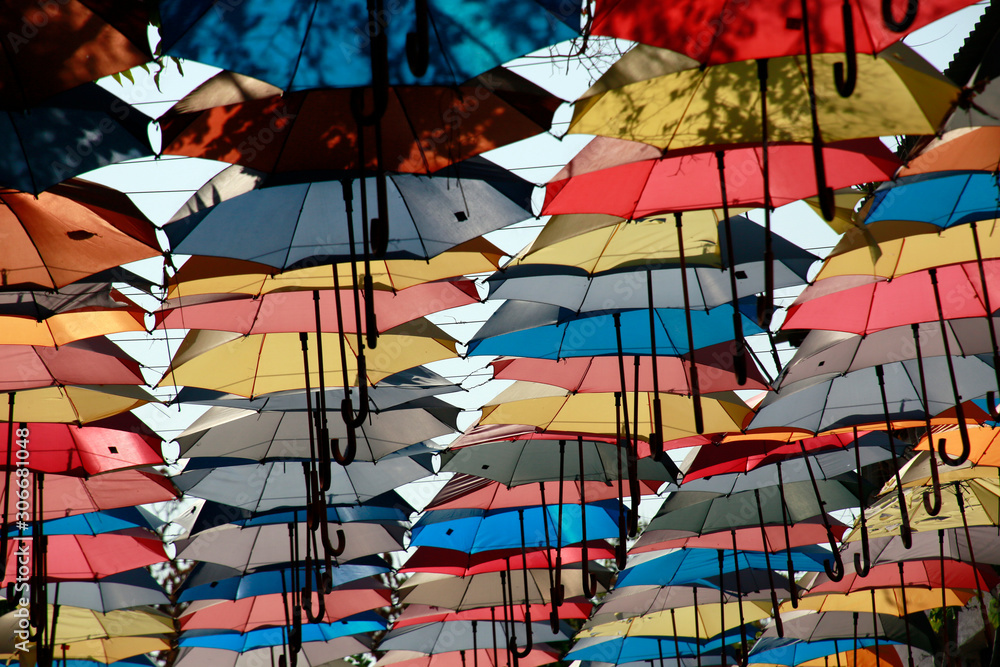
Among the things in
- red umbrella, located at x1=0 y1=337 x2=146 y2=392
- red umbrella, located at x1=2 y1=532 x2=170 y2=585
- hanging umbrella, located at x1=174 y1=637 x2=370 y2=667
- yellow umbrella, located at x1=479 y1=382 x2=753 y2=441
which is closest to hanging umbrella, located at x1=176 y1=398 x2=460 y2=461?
yellow umbrella, located at x1=479 y1=382 x2=753 y2=441

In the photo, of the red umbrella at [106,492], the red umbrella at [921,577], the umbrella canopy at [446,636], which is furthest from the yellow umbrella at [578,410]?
the umbrella canopy at [446,636]

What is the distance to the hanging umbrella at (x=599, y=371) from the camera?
6125 mm

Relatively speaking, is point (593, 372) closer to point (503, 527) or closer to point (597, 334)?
point (597, 334)

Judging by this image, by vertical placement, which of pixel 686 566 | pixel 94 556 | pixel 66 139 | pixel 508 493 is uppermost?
pixel 66 139

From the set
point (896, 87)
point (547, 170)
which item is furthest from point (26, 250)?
point (896, 87)

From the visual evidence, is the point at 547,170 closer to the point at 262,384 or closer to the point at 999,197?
the point at 262,384

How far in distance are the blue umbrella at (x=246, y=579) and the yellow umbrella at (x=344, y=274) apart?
180 inches

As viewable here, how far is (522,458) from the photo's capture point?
7.53 meters

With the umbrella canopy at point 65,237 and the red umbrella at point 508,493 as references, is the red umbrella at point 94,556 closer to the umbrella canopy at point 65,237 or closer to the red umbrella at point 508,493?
the red umbrella at point 508,493

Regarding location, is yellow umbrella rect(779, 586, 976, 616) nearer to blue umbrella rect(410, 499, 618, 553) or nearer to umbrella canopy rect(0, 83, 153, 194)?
blue umbrella rect(410, 499, 618, 553)

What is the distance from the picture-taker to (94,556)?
8406mm

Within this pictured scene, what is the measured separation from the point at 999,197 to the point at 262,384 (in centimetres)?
432

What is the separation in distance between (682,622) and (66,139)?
995cm

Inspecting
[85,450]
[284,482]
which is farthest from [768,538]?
[85,450]
